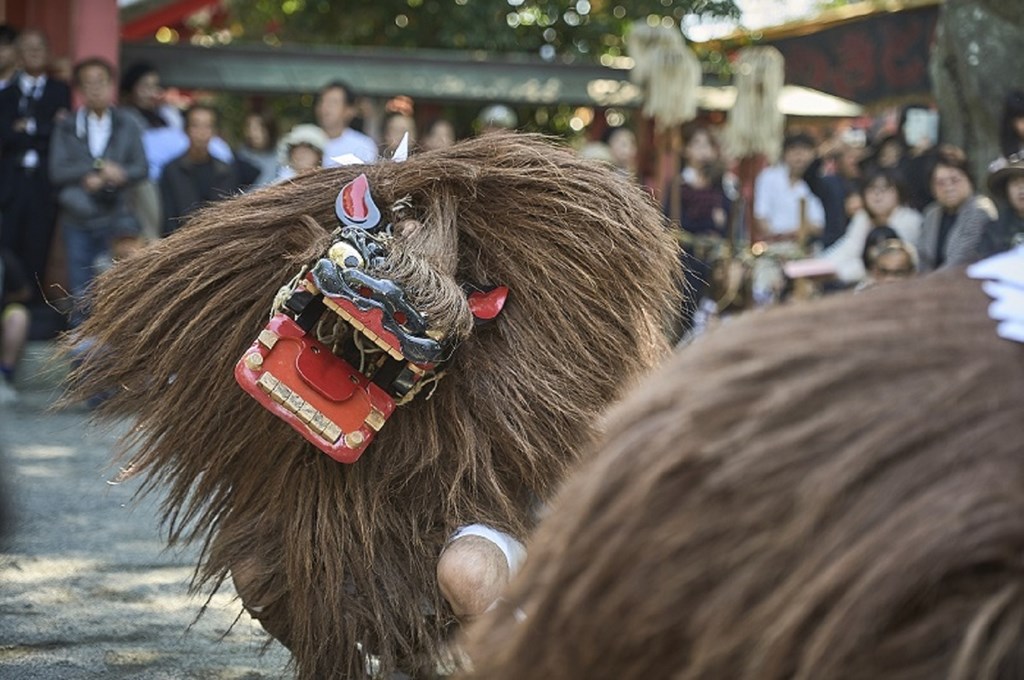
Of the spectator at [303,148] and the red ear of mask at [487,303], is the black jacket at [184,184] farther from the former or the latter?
the red ear of mask at [487,303]

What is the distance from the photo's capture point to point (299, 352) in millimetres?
3078

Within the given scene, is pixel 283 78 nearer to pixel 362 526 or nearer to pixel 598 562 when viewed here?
pixel 362 526

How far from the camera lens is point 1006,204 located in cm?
630

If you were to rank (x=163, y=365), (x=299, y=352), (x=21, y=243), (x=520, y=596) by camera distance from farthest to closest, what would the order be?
(x=21, y=243) < (x=163, y=365) < (x=299, y=352) < (x=520, y=596)

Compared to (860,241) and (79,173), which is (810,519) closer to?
(860,241)

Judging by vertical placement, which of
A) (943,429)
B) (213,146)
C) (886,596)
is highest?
(943,429)

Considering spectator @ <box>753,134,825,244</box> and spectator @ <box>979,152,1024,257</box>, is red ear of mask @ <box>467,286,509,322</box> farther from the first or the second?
spectator @ <box>753,134,825,244</box>

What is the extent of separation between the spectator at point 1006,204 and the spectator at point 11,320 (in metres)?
5.36

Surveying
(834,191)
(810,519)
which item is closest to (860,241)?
(834,191)

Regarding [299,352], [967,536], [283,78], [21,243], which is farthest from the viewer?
[283,78]

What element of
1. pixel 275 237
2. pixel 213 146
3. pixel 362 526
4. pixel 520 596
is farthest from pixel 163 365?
pixel 213 146

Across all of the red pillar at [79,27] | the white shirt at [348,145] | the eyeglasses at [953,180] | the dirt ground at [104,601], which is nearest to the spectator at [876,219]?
the eyeglasses at [953,180]

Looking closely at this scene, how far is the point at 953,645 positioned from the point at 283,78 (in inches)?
461

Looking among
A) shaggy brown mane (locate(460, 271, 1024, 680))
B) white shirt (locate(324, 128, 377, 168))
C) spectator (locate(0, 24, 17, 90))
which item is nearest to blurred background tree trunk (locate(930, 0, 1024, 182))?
white shirt (locate(324, 128, 377, 168))
